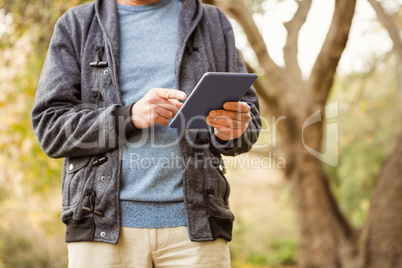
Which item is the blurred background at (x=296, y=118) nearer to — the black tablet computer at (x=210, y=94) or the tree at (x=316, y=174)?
the tree at (x=316, y=174)

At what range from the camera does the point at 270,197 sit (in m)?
13.0

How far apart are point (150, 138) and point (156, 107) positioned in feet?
0.58

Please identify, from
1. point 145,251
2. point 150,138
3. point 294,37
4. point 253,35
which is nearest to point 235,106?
point 150,138

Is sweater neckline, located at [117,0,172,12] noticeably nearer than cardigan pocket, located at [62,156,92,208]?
No

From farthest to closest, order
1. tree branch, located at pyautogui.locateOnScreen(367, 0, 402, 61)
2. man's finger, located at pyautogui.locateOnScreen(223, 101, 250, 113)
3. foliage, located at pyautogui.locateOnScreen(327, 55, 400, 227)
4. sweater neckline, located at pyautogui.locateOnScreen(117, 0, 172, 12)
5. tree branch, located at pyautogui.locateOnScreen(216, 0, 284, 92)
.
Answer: foliage, located at pyautogui.locateOnScreen(327, 55, 400, 227) < tree branch, located at pyautogui.locateOnScreen(216, 0, 284, 92) < tree branch, located at pyautogui.locateOnScreen(367, 0, 402, 61) < sweater neckline, located at pyautogui.locateOnScreen(117, 0, 172, 12) < man's finger, located at pyautogui.locateOnScreen(223, 101, 250, 113)

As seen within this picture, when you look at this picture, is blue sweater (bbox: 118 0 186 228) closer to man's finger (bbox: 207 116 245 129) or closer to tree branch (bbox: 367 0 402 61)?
man's finger (bbox: 207 116 245 129)

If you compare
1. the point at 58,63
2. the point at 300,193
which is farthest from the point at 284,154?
the point at 58,63

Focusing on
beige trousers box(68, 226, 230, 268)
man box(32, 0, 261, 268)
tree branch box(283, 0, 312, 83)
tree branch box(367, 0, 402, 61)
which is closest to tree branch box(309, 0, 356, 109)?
tree branch box(283, 0, 312, 83)

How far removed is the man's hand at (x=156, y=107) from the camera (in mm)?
1392

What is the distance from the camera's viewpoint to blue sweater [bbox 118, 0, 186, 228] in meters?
1.48

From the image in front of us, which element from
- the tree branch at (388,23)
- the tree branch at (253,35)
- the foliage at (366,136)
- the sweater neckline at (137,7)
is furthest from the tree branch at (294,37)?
the foliage at (366,136)

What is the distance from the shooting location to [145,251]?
1476 mm

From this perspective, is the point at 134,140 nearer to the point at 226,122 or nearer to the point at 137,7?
the point at 226,122

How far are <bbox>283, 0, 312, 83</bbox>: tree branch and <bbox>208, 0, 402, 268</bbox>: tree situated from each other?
1cm
